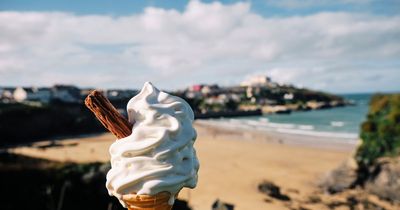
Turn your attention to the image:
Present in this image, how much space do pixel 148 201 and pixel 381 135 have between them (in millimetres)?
18035

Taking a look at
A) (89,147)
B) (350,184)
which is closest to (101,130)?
(89,147)

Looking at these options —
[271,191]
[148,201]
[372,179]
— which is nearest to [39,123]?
[271,191]

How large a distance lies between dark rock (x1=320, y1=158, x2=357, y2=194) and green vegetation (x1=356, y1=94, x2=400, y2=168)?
16.6 inches

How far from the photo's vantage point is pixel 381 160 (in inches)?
667

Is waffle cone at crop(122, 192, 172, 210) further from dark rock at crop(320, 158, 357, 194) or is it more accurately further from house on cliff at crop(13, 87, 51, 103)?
house on cliff at crop(13, 87, 51, 103)

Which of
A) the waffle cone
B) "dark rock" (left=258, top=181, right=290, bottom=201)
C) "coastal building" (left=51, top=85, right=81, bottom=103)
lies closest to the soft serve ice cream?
the waffle cone

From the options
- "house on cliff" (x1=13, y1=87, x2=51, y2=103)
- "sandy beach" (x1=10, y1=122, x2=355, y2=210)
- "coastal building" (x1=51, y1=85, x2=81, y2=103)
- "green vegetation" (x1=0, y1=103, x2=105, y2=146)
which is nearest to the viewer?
"sandy beach" (x1=10, y1=122, x2=355, y2=210)

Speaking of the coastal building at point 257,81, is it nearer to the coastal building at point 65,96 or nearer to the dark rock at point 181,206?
the coastal building at point 65,96

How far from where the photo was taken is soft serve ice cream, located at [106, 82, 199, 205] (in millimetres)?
3303

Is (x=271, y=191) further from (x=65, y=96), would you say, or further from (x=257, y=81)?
(x=257, y=81)

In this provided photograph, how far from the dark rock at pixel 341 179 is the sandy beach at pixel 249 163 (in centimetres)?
71

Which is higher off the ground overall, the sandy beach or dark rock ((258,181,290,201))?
dark rock ((258,181,290,201))

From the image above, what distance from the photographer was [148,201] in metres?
3.23

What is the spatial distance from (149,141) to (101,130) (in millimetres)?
43354
